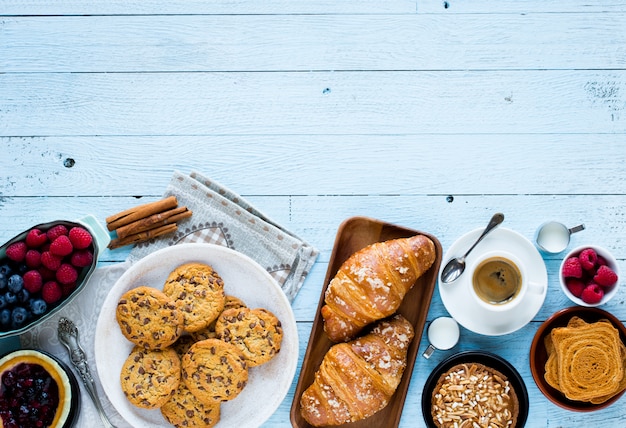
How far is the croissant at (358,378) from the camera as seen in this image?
177cm

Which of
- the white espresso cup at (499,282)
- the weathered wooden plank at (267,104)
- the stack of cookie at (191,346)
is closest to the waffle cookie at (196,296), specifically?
the stack of cookie at (191,346)

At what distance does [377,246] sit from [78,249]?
0.80 m

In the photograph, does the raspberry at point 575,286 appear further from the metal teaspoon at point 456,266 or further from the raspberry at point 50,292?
the raspberry at point 50,292

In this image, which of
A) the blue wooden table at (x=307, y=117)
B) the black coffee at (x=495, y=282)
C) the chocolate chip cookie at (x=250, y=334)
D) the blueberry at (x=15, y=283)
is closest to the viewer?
the blueberry at (x=15, y=283)

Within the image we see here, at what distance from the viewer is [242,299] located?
1855 mm

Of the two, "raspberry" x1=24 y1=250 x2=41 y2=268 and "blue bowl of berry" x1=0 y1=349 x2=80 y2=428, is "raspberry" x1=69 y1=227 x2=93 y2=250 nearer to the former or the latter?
"raspberry" x1=24 y1=250 x2=41 y2=268

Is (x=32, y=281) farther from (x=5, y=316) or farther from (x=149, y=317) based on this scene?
(x=149, y=317)

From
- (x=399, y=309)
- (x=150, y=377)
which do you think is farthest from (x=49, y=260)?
(x=399, y=309)

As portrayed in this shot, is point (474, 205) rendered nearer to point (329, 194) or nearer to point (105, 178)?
point (329, 194)

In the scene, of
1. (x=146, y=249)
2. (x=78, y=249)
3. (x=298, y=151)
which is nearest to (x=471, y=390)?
(x=298, y=151)

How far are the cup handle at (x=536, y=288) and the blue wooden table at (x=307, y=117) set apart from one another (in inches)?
5.1

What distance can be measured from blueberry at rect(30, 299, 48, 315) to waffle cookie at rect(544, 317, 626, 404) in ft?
4.56

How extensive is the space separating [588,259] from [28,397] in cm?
158

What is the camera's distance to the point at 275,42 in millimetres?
1980
